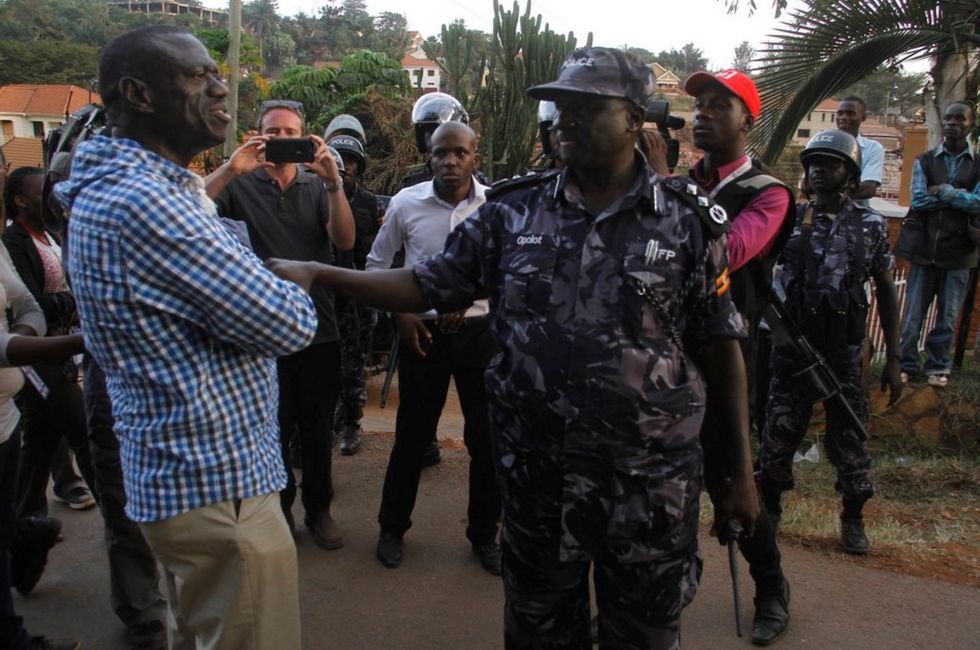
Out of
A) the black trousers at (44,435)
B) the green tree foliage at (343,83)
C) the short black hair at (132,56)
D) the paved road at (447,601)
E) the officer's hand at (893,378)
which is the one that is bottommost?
the paved road at (447,601)

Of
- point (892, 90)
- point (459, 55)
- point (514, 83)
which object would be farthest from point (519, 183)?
point (892, 90)

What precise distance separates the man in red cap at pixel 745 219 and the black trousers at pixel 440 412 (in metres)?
1.15

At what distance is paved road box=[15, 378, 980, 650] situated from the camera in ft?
10.7

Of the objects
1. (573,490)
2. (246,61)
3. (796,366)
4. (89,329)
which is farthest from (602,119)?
(246,61)

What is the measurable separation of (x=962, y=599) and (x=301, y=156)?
3326 mm

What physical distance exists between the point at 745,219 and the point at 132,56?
1.90 m

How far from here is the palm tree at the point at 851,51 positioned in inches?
251

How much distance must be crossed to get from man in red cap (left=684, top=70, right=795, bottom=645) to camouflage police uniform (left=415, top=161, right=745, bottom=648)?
55 centimetres

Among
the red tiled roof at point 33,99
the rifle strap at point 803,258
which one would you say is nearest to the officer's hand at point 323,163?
the rifle strap at point 803,258

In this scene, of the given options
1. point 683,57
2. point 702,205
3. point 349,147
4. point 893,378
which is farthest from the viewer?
point 683,57

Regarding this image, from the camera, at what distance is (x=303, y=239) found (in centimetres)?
364

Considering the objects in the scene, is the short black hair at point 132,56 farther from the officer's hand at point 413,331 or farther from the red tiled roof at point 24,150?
the red tiled roof at point 24,150

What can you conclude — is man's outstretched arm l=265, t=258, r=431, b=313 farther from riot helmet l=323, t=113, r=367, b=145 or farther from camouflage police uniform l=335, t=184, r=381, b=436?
riot helmet l=323, t=113, r=367, b=145

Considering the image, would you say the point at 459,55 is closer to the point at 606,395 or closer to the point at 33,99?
the point at 606,395
